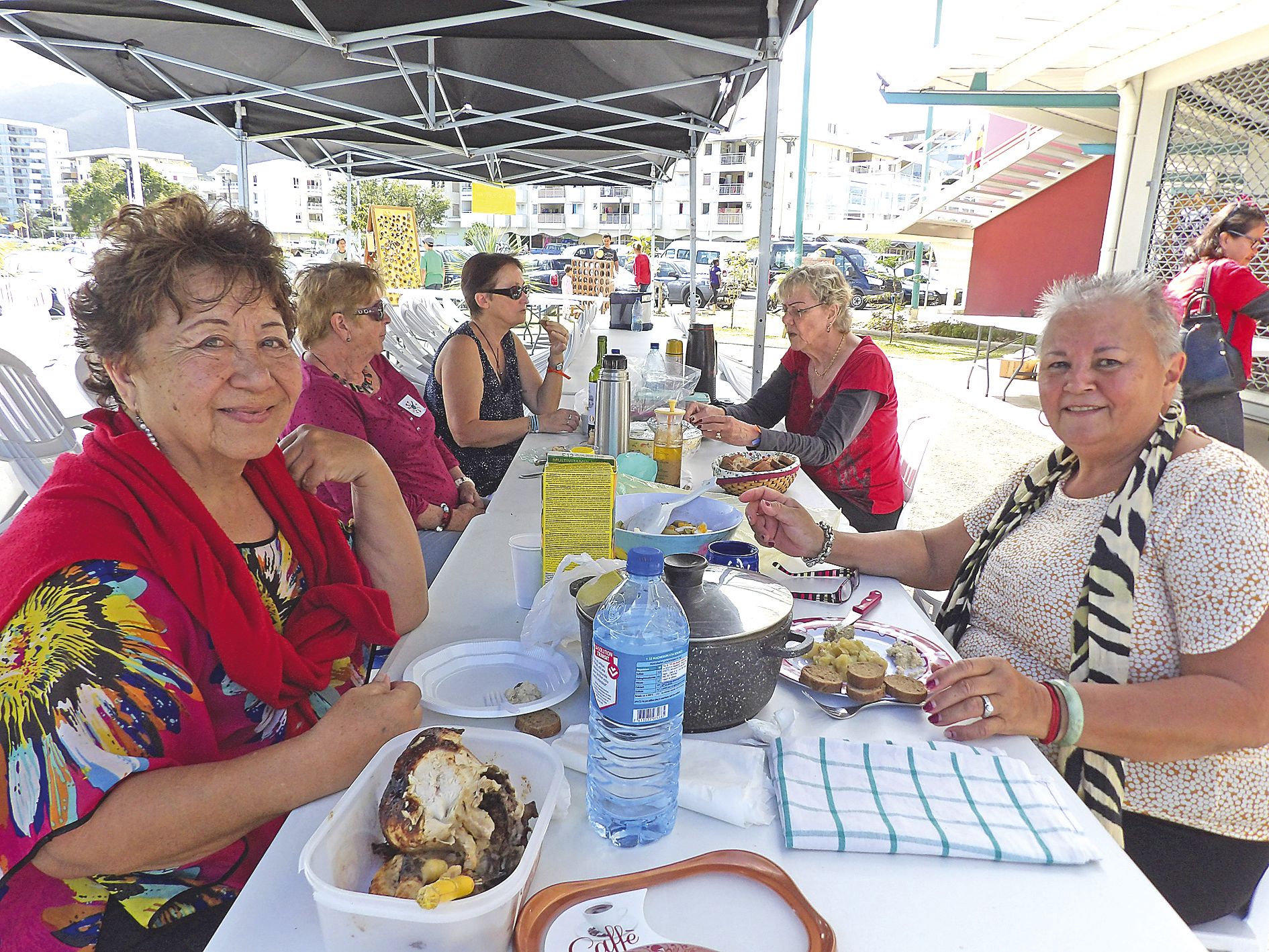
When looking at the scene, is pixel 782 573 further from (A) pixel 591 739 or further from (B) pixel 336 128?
(B) pixel 336 128

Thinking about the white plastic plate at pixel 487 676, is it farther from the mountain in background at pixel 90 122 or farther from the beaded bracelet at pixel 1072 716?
the mountain in background at pixel 90 122

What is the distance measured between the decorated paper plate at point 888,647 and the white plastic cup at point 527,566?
559mm

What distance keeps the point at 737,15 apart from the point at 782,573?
295cm

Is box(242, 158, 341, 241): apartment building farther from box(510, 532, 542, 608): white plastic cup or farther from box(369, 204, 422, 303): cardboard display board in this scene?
box(510, 532, 542, 608): white plastic cup

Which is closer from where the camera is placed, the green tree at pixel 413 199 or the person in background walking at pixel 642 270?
the person in background walking at pixel 642 270

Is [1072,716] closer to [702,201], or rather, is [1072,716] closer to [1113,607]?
[1113,607]

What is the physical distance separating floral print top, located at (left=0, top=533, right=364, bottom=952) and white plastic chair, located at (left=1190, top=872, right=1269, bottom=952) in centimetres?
171

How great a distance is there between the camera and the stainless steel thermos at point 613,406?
278 cm

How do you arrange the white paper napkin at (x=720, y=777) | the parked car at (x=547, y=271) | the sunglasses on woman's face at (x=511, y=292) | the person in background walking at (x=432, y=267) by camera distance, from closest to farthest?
the white paper napkin at (x=720, y=777), the sunglasses on woman's face at (x=511, y=292), the person in background walking at (x=432, y=267), the parked car at (x=547, y=271)

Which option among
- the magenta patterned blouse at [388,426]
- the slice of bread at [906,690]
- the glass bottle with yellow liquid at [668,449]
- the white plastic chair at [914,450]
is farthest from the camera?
the white plastic chair at [914,450]

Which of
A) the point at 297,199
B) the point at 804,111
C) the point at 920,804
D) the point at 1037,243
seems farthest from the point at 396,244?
the point at 297,199

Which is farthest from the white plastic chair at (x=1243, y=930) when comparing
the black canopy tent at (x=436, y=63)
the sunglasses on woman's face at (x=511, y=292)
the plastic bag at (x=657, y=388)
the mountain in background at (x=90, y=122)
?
the mountain in background at (x=90, y=122)

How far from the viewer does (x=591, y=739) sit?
1051mm

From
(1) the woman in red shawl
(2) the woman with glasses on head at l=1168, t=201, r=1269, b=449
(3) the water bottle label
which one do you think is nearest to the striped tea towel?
(3) the water bottle label
